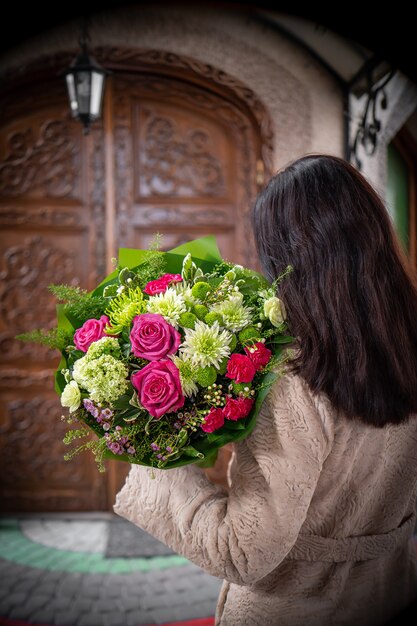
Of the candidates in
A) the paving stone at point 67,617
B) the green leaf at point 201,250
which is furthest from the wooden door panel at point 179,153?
the green leaf at point 201,250

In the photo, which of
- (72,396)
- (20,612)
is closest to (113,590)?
(20,612)

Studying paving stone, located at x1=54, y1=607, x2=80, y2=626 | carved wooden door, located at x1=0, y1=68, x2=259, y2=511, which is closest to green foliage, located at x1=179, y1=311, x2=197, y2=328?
paving stone, located at x1=54, y1=607, x2=80, y2=626

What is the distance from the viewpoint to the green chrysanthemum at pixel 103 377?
1103 millimetres

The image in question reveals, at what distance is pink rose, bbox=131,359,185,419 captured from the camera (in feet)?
3.57

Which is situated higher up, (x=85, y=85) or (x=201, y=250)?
(x=85, y=85)

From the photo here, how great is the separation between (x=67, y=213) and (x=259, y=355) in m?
3.52

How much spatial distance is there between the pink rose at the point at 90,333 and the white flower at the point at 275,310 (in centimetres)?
35

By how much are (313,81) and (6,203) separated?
2.53 meters

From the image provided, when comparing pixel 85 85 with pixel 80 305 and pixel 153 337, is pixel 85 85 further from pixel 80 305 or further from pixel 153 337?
pixel 153 337

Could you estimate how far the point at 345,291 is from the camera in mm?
1120

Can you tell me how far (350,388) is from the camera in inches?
43.6

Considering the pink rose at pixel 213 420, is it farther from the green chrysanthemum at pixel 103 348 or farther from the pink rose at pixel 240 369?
the green chrysanthemum at pixel 103 348

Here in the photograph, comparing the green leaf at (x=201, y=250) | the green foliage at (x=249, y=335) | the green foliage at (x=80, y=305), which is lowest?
the green foliage at (x=249, y=335)

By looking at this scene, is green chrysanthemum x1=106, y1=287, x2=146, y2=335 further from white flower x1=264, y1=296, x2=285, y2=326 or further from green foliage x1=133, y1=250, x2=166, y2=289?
white flower x1=264, y1=296, x2=285, y2=326
